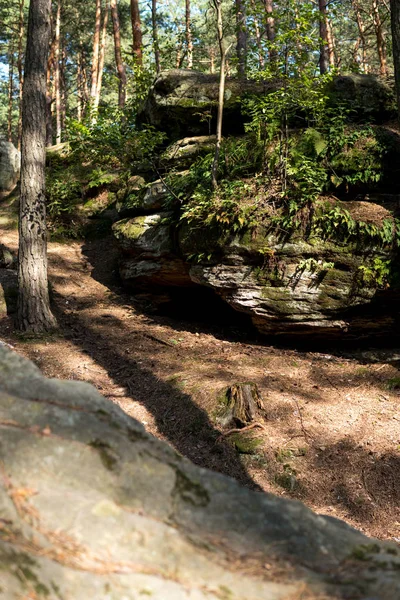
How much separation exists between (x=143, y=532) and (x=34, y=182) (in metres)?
7.86

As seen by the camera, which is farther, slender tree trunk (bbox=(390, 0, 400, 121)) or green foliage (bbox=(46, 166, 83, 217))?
green foliage (bbox=(46, 166, 83, 217))

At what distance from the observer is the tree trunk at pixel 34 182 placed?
8.10m

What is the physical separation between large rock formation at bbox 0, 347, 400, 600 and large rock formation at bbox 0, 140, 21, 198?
1619 centimetres

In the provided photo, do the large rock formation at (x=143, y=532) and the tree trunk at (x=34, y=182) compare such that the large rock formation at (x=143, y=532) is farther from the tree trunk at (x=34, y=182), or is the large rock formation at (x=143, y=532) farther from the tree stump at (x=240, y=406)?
the tree trunk at (x=34, y=182)

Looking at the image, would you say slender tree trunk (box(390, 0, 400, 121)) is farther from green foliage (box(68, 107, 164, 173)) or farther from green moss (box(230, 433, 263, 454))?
green moss (box(230, 433, 263, 454))

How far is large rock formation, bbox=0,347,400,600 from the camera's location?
4.69 feet

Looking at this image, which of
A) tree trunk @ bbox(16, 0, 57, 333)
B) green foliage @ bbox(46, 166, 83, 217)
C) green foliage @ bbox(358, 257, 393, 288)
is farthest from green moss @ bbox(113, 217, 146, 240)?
green foliage @ bbox(358, 257, 393, 288)

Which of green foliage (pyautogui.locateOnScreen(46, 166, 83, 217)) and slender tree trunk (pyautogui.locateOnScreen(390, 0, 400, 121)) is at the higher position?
slender tree trunk (pyautogui.locateOnScreen(390, 0, 400, 121))

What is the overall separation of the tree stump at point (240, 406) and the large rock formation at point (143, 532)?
179 inches

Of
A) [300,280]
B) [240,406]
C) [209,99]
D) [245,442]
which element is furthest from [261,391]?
[209,99]

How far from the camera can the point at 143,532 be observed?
5.01ft

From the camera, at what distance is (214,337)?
894 centimetres

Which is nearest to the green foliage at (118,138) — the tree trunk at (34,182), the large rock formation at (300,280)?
the tree trunk at (34,182)

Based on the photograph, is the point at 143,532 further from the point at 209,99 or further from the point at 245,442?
the point at 209,99
